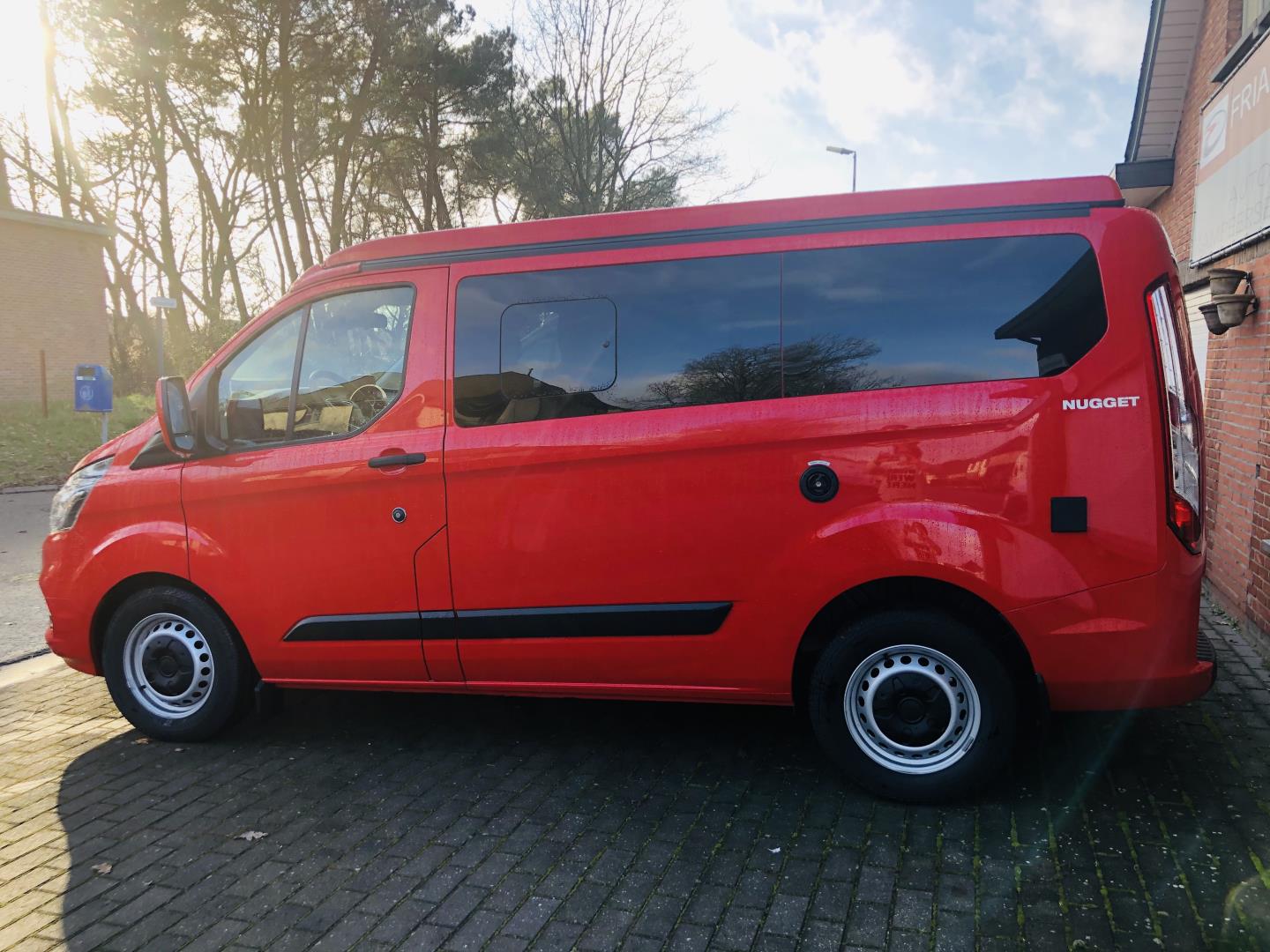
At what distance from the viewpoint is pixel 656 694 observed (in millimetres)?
3961

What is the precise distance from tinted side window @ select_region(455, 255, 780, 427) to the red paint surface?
65 mm

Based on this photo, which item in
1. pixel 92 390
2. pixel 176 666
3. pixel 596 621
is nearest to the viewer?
pixel 596 621

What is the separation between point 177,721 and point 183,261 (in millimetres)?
37721

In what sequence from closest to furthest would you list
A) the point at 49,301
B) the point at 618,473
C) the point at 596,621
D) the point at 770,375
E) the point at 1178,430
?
the point at 1178,430 < the point at 770,375 < the point at 618,473 < the point at 596,621 < the point at 49,301

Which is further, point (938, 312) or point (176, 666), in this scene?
point (176, 666)

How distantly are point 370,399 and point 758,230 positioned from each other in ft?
5.95

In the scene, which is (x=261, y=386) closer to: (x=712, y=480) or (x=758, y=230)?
(x=712, y=480)

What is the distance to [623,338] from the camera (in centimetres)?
386

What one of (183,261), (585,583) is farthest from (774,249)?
(183,261)

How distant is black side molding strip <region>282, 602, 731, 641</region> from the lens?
12.6 ft

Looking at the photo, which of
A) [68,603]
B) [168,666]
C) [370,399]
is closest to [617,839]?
[370,399]

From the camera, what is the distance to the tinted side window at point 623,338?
373 centimetres

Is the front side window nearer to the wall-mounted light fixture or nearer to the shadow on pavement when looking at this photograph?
the shadow on pavement

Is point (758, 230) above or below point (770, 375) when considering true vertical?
above
